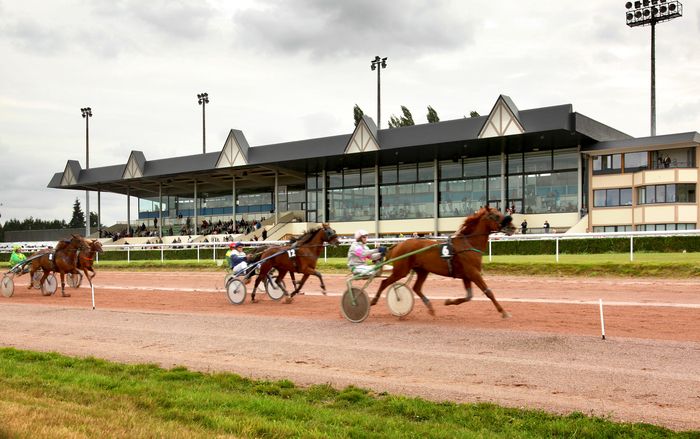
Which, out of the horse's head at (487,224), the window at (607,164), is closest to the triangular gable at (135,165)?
the window at (607,164)

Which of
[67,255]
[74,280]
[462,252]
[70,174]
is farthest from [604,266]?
[70,174]

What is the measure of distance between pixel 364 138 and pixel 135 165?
23.3 m

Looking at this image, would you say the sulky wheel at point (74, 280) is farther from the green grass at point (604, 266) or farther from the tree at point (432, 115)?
the tree at point (432, 115)

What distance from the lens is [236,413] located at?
574 cm

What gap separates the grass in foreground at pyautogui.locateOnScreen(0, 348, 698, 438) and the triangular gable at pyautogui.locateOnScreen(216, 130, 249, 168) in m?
41.5

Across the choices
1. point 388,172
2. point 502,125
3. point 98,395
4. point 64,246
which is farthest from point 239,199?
point 98,395

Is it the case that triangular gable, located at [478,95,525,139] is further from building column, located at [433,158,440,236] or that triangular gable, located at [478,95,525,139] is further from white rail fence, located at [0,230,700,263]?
white rail fence, located at [0,230,700,263]

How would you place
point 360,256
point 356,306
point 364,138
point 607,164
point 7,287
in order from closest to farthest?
point 356,306 < point 360,256 < point 7,287 < point 607,164 < point 364,138

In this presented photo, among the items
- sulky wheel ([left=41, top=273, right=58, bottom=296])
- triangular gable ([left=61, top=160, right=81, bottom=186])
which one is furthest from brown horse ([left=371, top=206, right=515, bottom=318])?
triangular gable ([left=61, top=160, right=81, bottom=186])

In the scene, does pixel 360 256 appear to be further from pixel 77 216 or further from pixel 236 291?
pixel 77 216

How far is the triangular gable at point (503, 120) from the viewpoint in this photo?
35.9 metres

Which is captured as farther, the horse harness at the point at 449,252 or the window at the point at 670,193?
the window at the point at 670,193

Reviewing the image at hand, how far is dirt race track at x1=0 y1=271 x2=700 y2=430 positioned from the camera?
263 inches

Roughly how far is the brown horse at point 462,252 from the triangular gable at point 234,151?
37.9m
